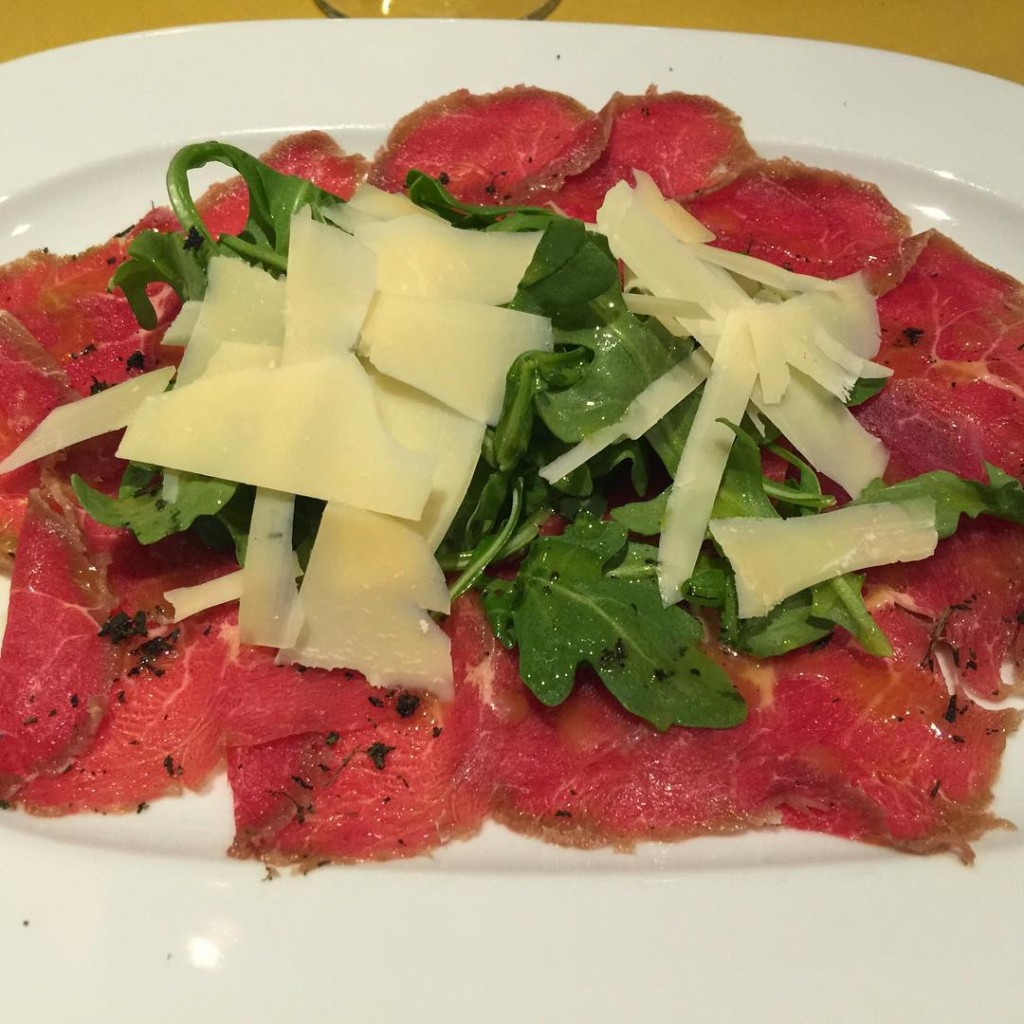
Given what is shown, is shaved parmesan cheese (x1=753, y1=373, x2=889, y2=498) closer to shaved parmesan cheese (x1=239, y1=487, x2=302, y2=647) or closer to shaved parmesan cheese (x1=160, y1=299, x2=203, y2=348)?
shaved parmesan cheese (x1=239, y1=487, x2=302, y2=647)

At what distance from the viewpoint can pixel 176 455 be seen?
1721 millimetres

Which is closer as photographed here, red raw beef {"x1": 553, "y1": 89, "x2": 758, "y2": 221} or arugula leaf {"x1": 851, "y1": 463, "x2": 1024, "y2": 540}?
arugula leaf {"x1": 851, "y1": 463, "x2": 1024, "y2": 540}

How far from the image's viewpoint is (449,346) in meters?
1.74

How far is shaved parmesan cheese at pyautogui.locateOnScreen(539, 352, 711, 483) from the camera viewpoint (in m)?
1.78

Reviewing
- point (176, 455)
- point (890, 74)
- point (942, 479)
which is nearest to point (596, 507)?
point (942, 479)

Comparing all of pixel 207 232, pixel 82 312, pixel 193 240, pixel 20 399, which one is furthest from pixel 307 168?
pixel 20 399

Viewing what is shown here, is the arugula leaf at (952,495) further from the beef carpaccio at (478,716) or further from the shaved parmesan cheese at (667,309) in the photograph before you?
the shaved parmesan cheese at (667,309)

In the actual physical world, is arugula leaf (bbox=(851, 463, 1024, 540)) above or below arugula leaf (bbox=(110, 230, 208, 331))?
below

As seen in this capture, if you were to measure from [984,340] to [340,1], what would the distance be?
8.15 ft

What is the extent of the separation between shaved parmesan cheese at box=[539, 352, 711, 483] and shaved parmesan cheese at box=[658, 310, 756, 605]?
0.05 meters

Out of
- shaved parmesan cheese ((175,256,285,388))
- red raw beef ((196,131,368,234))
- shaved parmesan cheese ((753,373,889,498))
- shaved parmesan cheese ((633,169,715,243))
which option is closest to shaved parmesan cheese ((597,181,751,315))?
shaved parmesan cheese ((633,169,715,243))

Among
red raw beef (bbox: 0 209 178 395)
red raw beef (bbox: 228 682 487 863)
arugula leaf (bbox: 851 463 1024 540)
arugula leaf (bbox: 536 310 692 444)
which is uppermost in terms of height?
arugula leaf (bbox: 536 310 692 444)

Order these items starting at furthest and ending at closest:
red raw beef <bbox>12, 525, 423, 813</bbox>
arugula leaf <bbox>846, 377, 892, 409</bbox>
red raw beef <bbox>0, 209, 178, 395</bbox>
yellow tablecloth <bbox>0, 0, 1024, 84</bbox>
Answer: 1. yellow tablecloth <bbox>0, 0, 1024, 84</bbox>
2. red raw beef <bbox>0, 209, 178, 395</bbox>
3. arugula leaf <bbox>846, 377, 892, 409</bbox>
4. red raw beef <bbox>12, 525, 423, 813</bbox>

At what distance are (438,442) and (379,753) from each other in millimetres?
693
